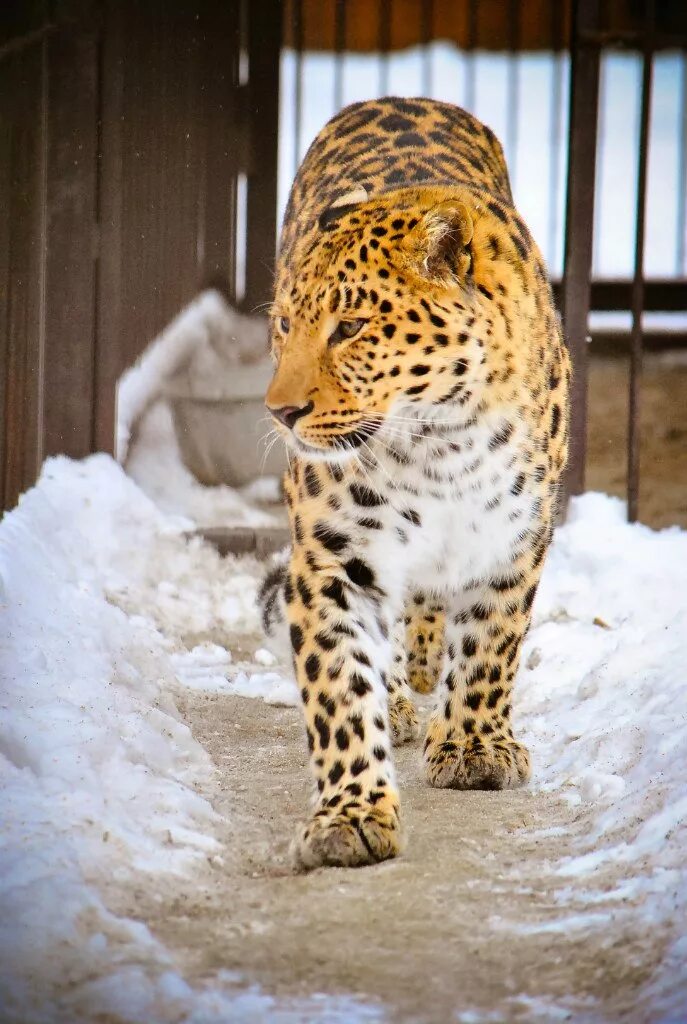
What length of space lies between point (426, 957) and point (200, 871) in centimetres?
52

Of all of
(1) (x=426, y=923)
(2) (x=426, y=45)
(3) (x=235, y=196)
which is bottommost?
(1) (x=426, y=923)

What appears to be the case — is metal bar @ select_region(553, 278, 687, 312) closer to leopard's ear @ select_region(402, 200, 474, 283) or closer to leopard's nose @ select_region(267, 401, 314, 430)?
leopard's ear @ select_region(402, 200, 474, 283)

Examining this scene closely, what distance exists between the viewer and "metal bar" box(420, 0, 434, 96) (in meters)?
8.93

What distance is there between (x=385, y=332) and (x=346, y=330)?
0.08 metres

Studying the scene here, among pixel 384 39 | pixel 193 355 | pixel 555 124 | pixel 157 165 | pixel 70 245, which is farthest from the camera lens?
pixel 555 124

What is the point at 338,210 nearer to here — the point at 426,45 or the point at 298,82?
the point at 298,82

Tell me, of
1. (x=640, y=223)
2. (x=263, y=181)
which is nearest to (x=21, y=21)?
(x=640, y=223)

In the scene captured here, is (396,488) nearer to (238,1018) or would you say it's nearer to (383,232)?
(383,232)

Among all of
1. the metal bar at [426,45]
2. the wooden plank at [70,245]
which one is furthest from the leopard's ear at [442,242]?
the metal bar at [426,45]

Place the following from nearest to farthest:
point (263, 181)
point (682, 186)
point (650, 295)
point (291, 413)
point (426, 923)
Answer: point (426, 923) → point (291, 413) → point (263, 181) → point (682, 186) → point (650, 295)

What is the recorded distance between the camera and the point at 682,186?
968cm

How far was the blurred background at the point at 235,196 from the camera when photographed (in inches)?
188

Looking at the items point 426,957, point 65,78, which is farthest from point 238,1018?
point 65,78

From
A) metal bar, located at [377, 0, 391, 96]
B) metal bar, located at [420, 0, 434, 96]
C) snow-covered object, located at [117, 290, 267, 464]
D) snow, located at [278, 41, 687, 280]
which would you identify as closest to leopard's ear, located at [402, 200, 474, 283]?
snow-covered object, located at [117, 290, 267, 464]
